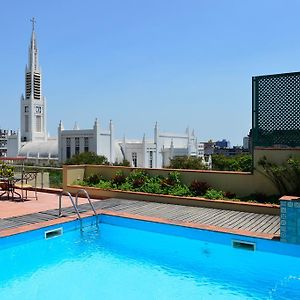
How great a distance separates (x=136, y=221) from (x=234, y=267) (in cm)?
234

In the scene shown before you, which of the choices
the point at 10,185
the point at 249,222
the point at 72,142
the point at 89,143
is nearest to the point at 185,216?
the point at 249,222

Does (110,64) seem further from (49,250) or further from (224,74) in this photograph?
(49,250)

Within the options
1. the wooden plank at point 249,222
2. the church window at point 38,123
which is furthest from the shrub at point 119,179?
the church window at point 38,123

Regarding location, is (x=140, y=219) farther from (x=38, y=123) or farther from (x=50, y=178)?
(x=38, y=123)

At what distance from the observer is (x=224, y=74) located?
14.0 metres

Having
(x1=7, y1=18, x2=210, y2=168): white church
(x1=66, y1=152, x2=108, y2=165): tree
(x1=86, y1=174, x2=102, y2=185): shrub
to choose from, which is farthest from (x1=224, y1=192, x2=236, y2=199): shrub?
(x1=7, y1=18, x2=210, y2=168): white church

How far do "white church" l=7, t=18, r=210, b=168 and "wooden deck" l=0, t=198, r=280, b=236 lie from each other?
64.3 meters

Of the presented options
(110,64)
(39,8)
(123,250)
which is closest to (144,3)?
(39,8)

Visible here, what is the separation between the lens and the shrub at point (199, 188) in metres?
8.53

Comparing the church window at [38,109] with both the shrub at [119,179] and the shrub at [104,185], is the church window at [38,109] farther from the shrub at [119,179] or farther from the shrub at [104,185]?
the shrub at [119,179]

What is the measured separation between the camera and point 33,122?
8712cm

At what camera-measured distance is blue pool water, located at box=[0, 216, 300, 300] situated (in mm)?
4395

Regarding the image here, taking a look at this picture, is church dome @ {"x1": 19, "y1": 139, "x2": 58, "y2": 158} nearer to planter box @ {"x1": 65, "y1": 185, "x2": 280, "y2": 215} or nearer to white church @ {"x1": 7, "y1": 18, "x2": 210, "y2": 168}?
white church @ {"x1": 7, "y1": 18, "x2": 210, "y2": 168}

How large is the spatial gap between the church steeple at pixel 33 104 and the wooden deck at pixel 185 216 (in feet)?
272
